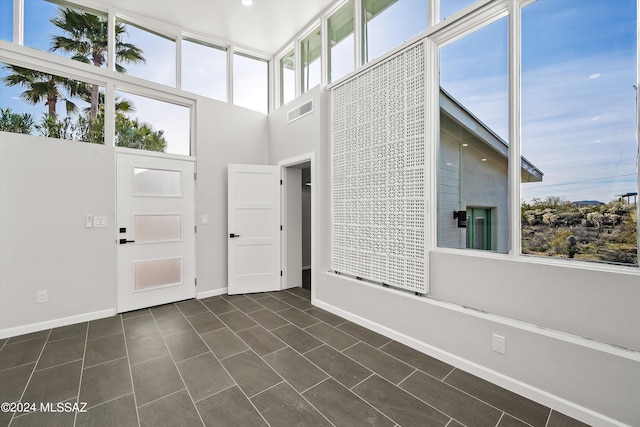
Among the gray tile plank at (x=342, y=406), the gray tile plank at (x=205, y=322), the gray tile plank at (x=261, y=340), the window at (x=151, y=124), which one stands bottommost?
the gray tile plank at (x=342, y=406)

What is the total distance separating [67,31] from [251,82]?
237 cm

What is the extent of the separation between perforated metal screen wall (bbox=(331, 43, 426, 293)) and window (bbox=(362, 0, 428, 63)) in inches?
11.8

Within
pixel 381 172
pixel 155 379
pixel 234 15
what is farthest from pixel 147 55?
pixel 155 379

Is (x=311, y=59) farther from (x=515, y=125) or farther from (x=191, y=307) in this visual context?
(x=191, y=307)

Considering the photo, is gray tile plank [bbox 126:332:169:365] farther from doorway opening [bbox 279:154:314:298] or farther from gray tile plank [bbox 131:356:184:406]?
doorway opening [bbox 279:154:314:298]

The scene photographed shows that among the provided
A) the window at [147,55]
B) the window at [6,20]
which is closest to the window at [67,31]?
the window at [6,20]

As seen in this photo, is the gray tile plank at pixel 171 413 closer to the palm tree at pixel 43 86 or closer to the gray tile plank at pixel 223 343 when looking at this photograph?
the gray tile plank at pixel 223 343

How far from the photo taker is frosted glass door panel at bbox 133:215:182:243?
3.58 metres

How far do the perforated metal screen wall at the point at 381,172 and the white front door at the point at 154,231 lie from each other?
2.22 meters

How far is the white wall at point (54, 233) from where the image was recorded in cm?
283

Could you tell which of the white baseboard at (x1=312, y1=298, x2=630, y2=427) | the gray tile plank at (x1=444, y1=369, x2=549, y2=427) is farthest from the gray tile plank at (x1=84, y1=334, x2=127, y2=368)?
the gray tile plank at (x1=444, y1=369, x2=549, y2=427)

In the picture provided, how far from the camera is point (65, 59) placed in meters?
3.13

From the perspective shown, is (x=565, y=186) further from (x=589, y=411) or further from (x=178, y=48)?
(x=178, y=48)

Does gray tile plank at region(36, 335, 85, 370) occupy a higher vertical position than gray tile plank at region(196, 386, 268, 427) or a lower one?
higher
